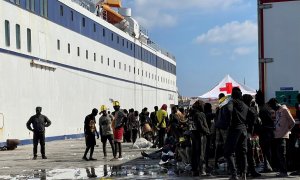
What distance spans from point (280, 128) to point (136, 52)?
44503 millimetres

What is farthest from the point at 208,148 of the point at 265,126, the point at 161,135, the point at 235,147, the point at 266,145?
the point at 161,135

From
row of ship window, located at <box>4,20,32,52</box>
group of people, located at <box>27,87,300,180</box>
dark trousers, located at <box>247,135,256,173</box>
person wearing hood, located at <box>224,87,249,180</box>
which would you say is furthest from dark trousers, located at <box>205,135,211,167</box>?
row of ship window, located at <box>4,20,32,52</box>

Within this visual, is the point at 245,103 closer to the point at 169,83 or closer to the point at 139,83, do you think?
the point at 139,83

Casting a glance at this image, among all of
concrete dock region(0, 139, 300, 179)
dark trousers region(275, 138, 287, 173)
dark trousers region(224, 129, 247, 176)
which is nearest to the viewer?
dark trousers region(224, 129, 247, 176)

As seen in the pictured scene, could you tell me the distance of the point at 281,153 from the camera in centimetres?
1082

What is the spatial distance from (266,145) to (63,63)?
23.7 meters

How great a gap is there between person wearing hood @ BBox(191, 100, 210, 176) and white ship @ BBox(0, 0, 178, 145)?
1497 centimetres

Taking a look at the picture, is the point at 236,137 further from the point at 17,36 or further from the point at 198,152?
the point at 17,36

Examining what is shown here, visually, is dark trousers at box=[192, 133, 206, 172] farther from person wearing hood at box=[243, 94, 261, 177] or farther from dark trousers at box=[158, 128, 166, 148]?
dark trousers at box=[158, 128, 166, 148]

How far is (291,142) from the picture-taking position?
11.4 metres

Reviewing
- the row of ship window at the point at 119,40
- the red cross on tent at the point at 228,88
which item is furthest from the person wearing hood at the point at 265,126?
the row of ship window at the point at 119,40

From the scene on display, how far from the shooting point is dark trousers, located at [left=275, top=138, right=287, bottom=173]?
1075cm

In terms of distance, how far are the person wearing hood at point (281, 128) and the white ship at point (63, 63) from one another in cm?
1663

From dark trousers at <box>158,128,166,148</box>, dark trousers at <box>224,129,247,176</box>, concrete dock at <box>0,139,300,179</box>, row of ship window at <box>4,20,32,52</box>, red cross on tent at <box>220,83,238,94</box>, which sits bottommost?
concrete dock at <box>0,139,300,179</box>
